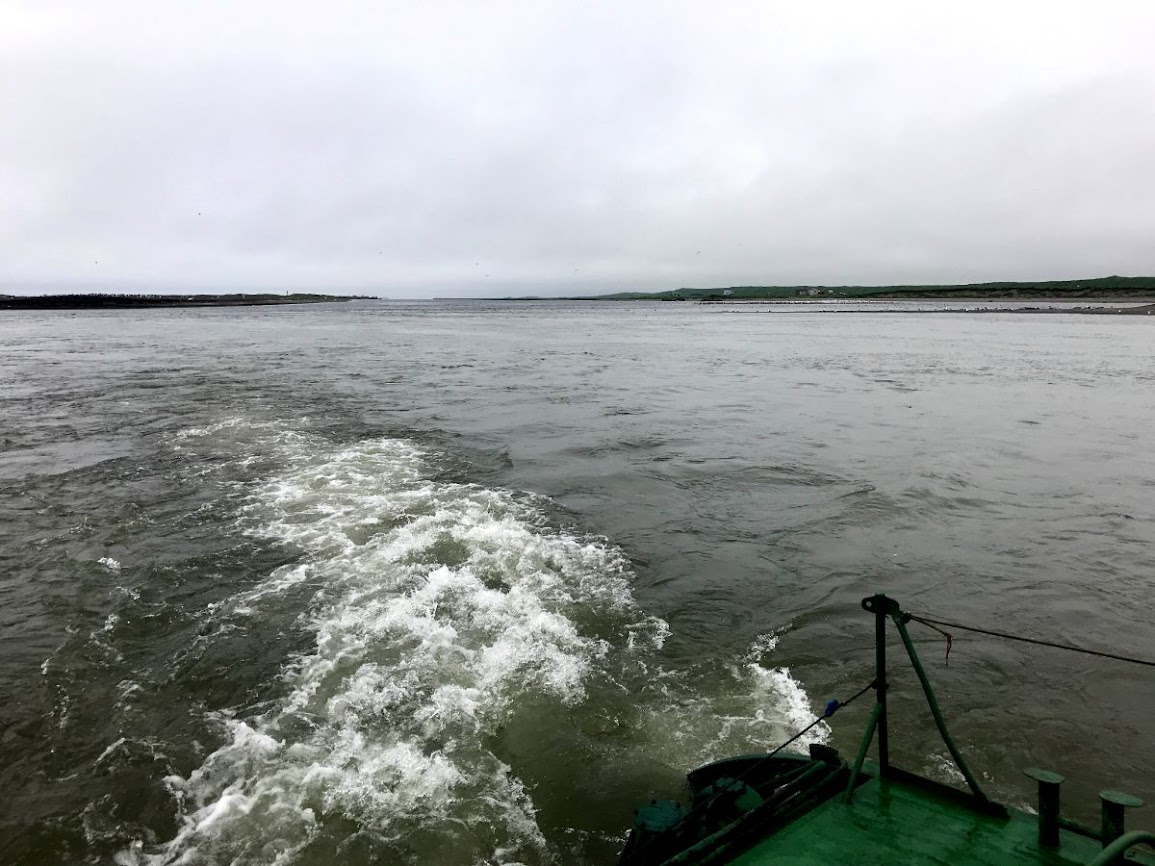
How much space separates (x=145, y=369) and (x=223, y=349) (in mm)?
14007

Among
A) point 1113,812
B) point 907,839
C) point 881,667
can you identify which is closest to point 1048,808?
point 1113,812

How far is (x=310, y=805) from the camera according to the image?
5.29 metres

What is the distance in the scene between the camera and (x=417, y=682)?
22.7 ft

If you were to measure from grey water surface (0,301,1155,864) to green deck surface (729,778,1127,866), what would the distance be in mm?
1744

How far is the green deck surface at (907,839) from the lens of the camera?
372cm

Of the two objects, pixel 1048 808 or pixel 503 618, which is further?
pixel 503 618

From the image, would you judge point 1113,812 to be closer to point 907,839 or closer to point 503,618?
point 907,839

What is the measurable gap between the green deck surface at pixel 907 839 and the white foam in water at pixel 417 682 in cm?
196

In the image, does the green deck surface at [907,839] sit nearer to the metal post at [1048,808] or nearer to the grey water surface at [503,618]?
the metal post at [1048,808]

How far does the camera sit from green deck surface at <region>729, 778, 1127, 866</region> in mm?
3719

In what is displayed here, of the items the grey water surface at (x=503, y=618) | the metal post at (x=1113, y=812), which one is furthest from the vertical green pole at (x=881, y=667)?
the grey water surface at (x=503, y=618)

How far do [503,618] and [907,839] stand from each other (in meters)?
5.25

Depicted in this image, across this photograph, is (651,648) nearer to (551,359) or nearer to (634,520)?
(634,520)

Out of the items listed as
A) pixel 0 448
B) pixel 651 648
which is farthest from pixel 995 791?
pixel 0 448
